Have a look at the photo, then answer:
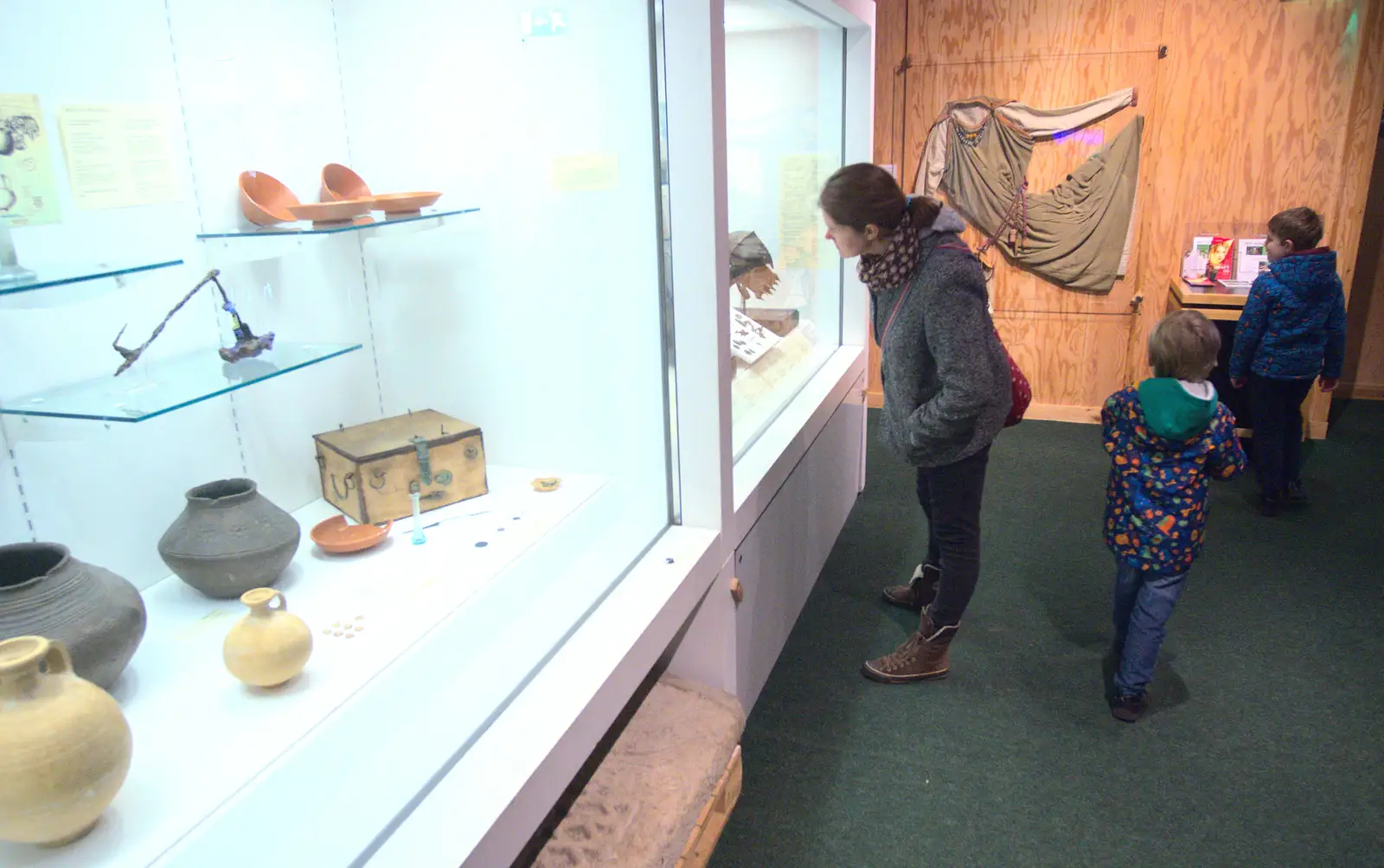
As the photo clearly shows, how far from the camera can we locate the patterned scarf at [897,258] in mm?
2191

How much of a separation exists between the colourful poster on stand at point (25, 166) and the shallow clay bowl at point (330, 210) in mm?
371

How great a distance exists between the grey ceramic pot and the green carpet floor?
4.32 feet

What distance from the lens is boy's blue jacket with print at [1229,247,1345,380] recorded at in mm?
3551

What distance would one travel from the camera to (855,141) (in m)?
3.52

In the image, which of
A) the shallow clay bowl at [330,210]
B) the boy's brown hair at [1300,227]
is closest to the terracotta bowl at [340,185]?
the shallow clay bowl at [330,210]

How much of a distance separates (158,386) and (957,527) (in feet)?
6.20

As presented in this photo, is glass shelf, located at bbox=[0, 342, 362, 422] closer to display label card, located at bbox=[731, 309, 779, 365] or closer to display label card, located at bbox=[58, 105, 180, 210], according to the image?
display label card, located at bbox=[58, 105, 180, 210]

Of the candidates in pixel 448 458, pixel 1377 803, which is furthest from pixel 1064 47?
pixel 448 458

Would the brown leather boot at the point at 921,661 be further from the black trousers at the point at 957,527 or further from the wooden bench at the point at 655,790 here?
the wooden bench at the point at 655,790

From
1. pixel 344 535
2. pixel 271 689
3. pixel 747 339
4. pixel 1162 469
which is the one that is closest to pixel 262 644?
pixel 271 689

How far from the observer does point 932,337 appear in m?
2.14

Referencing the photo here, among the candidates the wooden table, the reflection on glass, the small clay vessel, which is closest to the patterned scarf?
the reflection on glass

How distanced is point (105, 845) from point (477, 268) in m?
1.28

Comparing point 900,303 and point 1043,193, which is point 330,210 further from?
point 1043,193
